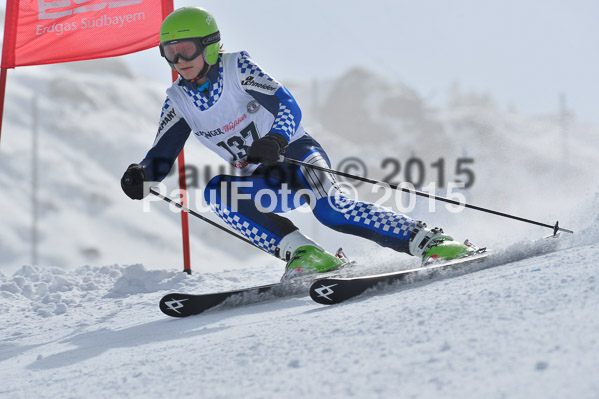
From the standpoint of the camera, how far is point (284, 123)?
10.8ft

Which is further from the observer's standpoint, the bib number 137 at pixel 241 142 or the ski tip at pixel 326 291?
the bib number 137 at pixel 241 142

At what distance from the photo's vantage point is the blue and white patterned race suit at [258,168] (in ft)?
11.2

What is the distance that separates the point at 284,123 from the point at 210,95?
536 mm

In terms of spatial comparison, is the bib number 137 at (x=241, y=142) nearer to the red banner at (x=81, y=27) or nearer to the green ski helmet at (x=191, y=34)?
the green ski helmet at (x=191, y=34)

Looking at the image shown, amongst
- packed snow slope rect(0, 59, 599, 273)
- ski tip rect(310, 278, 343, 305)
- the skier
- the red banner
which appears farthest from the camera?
packed snow slope rect(0, 59, 599, 273)

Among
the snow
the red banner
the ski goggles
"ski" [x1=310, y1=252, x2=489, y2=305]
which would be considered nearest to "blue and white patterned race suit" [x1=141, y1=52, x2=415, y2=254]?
the ski goggles

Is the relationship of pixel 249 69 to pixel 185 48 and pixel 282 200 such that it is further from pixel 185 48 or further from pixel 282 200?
pixel 282 200

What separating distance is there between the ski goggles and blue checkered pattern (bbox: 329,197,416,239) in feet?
3.39

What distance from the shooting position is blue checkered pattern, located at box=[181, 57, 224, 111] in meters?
3.56

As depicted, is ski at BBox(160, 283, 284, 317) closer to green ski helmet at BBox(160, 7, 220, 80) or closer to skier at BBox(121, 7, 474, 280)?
skier at BBox(121, 7, 474, 280)

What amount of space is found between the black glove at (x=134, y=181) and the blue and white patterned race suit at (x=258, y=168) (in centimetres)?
10

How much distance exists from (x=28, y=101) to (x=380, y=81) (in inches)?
1894

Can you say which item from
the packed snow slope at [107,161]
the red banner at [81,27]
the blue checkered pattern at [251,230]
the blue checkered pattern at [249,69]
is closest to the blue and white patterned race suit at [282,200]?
the blue checkered pattern at [251,230]

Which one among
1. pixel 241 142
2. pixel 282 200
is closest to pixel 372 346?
pixel 282 200
